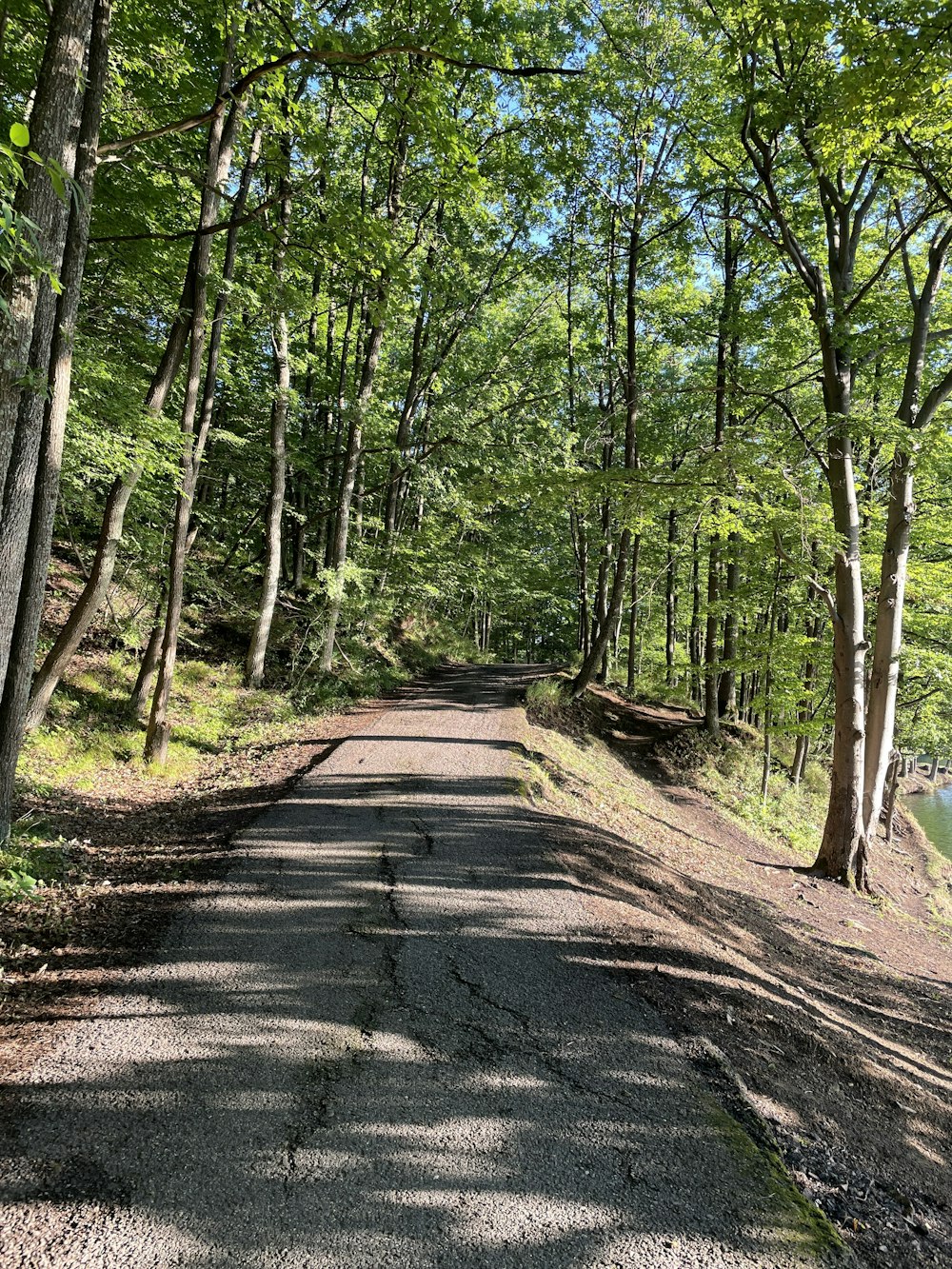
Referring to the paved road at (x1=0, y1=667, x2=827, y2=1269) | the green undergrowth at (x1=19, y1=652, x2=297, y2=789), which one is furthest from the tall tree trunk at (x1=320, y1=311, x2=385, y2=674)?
the paved road at (x1=0, y1=667, x2=827, y2=1269)

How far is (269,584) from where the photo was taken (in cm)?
1221

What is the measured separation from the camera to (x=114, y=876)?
200 inches

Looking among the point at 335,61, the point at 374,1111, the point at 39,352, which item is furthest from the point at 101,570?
the point at 374,1111

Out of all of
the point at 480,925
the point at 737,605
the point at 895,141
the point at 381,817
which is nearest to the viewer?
the point at 480,925

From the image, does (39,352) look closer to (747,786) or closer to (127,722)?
(127,722)

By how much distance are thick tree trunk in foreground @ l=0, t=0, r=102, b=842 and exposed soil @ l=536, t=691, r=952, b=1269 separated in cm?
460

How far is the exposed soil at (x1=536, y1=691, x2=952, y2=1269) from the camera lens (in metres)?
2.84

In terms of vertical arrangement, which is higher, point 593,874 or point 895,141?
point 895,141

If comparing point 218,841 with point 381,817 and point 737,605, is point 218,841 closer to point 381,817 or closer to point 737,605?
point 381,817

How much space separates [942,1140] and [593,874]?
2.78 metres

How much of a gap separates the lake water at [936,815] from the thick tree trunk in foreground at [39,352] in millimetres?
29392

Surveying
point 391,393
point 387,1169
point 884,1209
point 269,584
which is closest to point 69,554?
point 269,584

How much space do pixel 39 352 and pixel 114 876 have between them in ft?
12.6

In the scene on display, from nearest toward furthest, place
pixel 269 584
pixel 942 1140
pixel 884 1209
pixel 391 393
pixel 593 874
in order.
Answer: pixel 884 1209
pixel 942 1140
pixel 593 874
pixel 269 584
pixel 391 393
